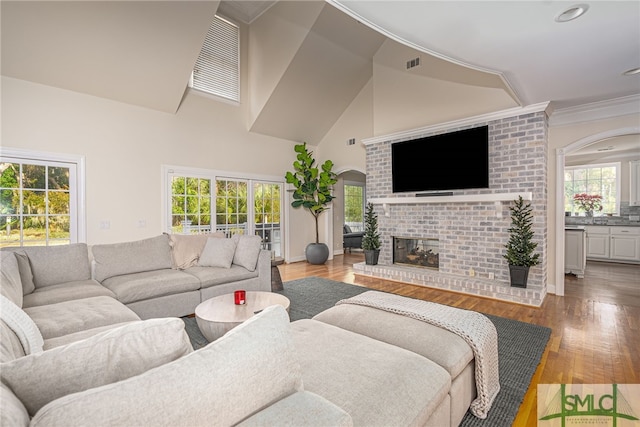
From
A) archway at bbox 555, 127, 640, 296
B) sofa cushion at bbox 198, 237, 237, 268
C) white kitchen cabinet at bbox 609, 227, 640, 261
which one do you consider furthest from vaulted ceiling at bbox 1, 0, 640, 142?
white kitchen cabinet at bbox 609, 227, 640, 261

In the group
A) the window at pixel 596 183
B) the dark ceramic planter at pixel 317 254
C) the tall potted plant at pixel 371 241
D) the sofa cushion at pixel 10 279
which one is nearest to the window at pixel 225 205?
the dark ceramic planter at pixel 317 254

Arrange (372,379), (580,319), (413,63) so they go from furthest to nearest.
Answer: (413,63) → (580,319) → (372,379)

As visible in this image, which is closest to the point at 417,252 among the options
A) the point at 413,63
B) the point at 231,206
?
the point at 413,63

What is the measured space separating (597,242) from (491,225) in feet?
14.0

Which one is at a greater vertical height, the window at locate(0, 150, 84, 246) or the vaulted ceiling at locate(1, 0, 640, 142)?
the vaulted ceiling at locate(1, 0, 640, 142)

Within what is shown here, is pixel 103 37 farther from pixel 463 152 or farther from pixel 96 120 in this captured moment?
pixel 463 152

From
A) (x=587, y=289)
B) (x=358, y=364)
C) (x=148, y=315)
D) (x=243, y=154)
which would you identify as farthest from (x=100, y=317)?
(x=587, y=289)

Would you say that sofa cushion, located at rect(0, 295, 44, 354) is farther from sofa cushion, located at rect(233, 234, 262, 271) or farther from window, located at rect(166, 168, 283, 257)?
window, located at rect(166, 168, 283, 257)

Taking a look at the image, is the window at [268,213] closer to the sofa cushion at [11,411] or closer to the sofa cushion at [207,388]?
the sofa cushion at [207,388]

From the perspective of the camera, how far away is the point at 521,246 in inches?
161

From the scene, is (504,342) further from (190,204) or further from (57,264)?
(190,204)

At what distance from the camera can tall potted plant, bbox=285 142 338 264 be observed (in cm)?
679

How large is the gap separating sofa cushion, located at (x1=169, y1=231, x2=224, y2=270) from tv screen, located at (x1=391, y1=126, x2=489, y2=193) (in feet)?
11.3

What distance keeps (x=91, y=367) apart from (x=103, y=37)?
4.43m
